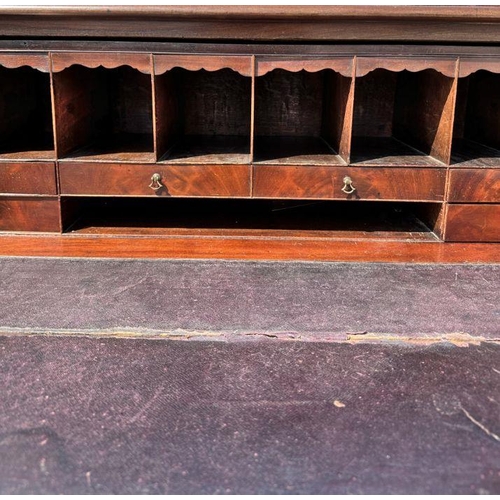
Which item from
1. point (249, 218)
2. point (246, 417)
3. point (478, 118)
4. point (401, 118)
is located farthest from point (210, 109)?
point (246, 417)

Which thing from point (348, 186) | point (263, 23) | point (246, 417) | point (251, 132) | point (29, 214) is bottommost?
point (246, 417)

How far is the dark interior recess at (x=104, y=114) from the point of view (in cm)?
217

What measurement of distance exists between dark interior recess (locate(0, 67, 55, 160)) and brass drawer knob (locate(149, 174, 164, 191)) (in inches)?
14.9

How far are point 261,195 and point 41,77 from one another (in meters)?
1.21

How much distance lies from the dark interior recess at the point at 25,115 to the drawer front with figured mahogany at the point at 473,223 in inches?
57.5

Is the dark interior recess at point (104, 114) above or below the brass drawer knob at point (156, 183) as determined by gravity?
above

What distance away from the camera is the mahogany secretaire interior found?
197 cm

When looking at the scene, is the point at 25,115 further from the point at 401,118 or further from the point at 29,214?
the point at 401,118

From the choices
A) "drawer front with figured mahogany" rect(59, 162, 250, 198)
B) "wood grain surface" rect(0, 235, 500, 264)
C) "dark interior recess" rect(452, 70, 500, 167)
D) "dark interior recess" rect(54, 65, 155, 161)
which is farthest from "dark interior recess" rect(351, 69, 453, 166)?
"dark interior recess" rect(54, 65, 155, 161)

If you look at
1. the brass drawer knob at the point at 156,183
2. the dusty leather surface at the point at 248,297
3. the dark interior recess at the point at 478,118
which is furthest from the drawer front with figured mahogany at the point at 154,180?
the dark interior recess at the point at 478,118

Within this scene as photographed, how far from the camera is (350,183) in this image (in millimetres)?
2096

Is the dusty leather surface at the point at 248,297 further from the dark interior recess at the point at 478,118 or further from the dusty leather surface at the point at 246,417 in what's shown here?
the dark interior recess at the point at 478,118

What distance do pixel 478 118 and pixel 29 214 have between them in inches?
76.2

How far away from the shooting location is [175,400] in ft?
3.93
